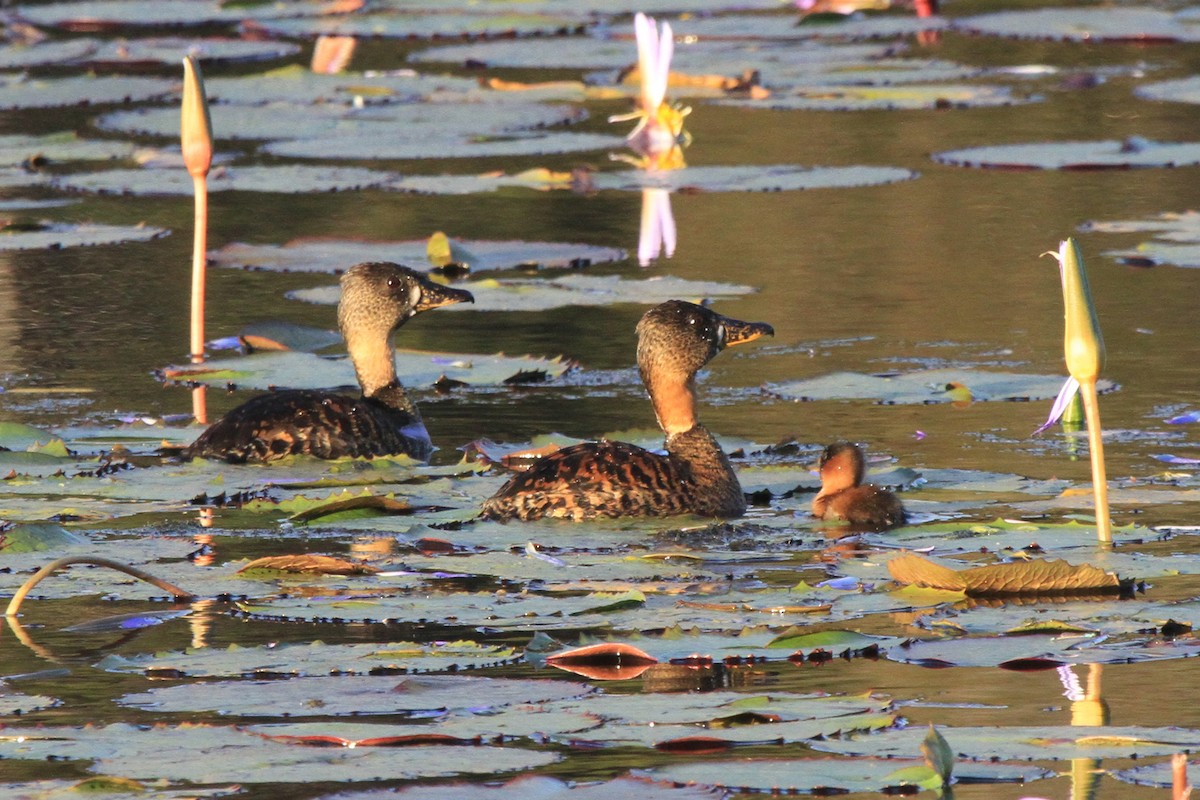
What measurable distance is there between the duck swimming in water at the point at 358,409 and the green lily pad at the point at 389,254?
2712mm

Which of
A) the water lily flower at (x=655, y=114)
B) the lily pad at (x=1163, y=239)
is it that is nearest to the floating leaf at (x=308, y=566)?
the lily pad at (x=1163, y=239)

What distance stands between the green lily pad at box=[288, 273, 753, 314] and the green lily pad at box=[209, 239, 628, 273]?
1.78 feet

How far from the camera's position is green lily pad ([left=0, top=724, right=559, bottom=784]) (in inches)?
189

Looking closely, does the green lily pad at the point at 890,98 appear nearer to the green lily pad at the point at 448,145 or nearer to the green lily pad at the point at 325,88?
the green lily pad at the point at 448,145

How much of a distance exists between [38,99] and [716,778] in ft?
52.7

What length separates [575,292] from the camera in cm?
1173

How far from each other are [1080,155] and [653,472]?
27.2 feet

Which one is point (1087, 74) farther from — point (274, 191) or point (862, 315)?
point (862, 315)

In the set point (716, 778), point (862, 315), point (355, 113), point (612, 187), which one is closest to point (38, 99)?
point (355, 113)

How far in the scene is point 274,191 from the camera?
15.7 m

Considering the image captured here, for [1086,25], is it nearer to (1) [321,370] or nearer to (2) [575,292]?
(2) [575,292]

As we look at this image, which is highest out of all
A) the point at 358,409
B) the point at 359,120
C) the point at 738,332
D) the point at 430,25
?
the point at 430,25

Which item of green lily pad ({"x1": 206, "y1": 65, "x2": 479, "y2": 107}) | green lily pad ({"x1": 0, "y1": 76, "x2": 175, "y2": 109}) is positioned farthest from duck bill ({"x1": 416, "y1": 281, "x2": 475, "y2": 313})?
green lily pad ({"x1": 0, "y1": 76, "x2": 175, "y2": 109})

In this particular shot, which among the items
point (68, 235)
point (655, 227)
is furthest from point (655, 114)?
point (68, 235)
